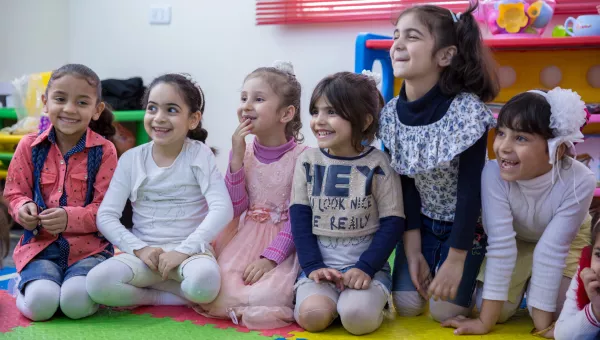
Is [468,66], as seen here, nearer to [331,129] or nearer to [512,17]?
[331,129]

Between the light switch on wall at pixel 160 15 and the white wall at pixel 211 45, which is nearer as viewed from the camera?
the white wall at pixel 211 45

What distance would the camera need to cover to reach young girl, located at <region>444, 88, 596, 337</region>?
1515 mm

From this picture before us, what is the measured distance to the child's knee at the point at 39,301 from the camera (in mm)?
1562

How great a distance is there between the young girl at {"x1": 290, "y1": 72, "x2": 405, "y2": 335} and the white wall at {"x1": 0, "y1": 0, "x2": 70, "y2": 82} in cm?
254

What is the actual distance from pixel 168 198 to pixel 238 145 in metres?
0.23

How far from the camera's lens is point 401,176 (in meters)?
1.71

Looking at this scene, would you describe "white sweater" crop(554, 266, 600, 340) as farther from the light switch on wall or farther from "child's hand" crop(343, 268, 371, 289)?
the light switch on wall

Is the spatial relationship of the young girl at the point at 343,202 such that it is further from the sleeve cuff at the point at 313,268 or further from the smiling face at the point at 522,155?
the smiling face at the point at 522,155

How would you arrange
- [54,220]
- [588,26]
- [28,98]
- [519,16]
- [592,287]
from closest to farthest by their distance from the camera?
[592,287] < [54,220] < [588,26] < [519,16] < [28,98]

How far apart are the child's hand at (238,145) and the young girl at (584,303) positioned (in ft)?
2.85

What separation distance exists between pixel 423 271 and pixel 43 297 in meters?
0.92

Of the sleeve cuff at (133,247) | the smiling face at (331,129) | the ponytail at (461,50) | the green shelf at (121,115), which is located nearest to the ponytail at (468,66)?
the ponytail at (461,50)

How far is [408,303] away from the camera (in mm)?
1706

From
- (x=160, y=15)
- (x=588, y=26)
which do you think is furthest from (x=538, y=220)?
(x=160, y=15)
